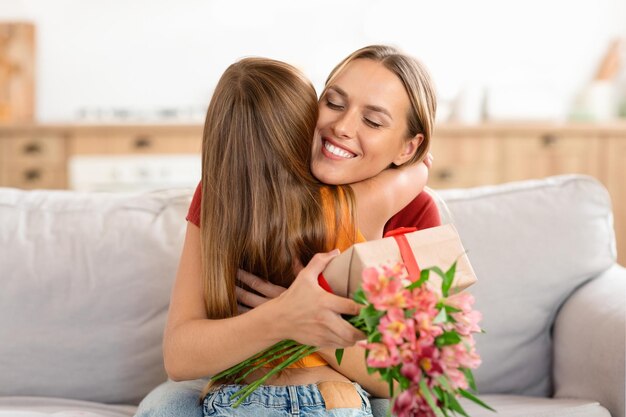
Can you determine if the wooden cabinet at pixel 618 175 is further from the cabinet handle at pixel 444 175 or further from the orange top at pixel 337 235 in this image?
the orange top at pixel 337 235

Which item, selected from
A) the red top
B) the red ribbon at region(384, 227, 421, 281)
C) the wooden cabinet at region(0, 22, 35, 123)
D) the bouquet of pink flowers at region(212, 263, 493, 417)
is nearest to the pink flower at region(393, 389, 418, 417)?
the bouquet of pink flowers at region(212, 263, 493, 417)

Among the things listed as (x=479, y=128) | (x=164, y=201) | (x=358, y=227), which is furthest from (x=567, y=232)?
(x=479, y=128)

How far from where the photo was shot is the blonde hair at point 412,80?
4.48 ft

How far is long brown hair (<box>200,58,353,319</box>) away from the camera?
1.28 m

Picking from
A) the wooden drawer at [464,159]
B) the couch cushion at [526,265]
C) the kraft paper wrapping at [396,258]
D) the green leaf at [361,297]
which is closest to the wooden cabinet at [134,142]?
the wooden drawer at [464,159]

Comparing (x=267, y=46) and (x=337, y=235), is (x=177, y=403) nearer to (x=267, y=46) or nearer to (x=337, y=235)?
(x=337, y=235)

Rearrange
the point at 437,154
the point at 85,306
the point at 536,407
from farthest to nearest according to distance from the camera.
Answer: the point at 437,154
the point at 85,306
the point at 536,407

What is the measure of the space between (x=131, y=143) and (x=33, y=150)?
1.80ft

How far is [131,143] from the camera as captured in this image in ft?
14.1

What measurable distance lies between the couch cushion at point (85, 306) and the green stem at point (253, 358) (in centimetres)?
50

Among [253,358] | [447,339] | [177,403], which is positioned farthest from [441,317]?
[177,403]

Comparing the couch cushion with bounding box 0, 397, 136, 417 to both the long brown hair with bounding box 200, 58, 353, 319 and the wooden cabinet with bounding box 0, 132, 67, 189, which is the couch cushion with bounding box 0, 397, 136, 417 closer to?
the long brown hair with bounding box 200, 58, 353, 319

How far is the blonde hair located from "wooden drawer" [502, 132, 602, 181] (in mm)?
2999

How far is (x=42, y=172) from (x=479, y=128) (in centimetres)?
244
